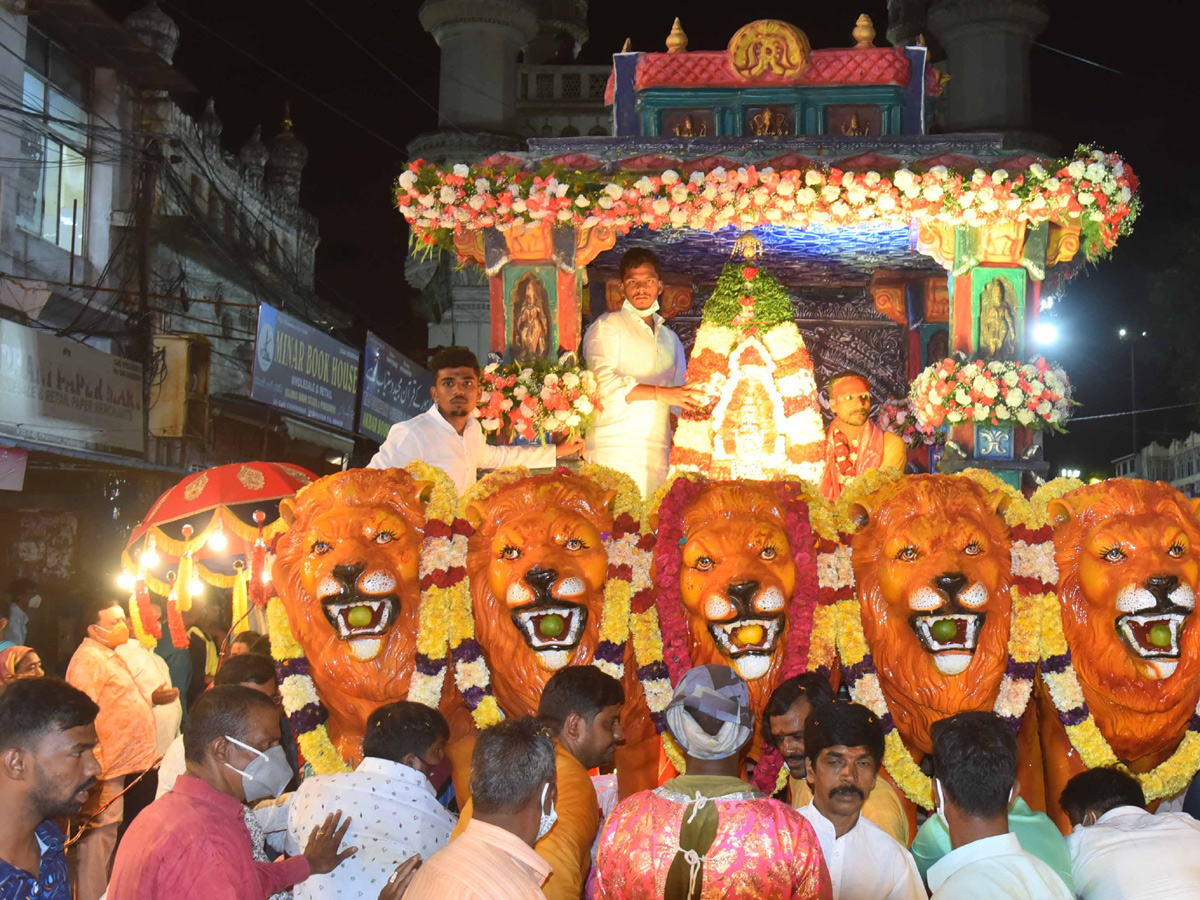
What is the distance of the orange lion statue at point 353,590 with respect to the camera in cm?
676

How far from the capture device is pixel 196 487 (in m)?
10.1

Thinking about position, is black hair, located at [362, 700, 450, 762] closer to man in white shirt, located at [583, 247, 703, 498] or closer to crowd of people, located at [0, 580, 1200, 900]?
crowd of people, located at [0, 580, 1200, 900]

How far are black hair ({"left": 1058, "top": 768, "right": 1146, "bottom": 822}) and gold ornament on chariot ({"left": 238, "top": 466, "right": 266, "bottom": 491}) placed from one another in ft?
21.8

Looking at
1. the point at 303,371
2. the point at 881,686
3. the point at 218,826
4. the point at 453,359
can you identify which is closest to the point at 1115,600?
the point at 881,686

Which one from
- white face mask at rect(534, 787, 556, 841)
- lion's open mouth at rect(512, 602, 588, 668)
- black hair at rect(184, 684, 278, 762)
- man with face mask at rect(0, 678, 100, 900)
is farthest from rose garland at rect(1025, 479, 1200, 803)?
man with face mask at rect(0, 678, 100, 900)

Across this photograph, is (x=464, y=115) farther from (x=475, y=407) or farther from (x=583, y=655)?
(x=583, y=655)

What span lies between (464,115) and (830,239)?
1661 cm

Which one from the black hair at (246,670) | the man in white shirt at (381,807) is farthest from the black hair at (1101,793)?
the black hair at (246,670)

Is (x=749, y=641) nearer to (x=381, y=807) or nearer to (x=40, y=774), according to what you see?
(x=381, y=807)

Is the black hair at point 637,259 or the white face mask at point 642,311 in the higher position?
the black hair at point 637,259

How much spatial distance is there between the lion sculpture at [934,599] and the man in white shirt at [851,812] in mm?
2060

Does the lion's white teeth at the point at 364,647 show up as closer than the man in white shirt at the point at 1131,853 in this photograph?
No

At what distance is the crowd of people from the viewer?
3.81m

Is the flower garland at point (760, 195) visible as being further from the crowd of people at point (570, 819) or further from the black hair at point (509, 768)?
the black hair at point (509, 768)
